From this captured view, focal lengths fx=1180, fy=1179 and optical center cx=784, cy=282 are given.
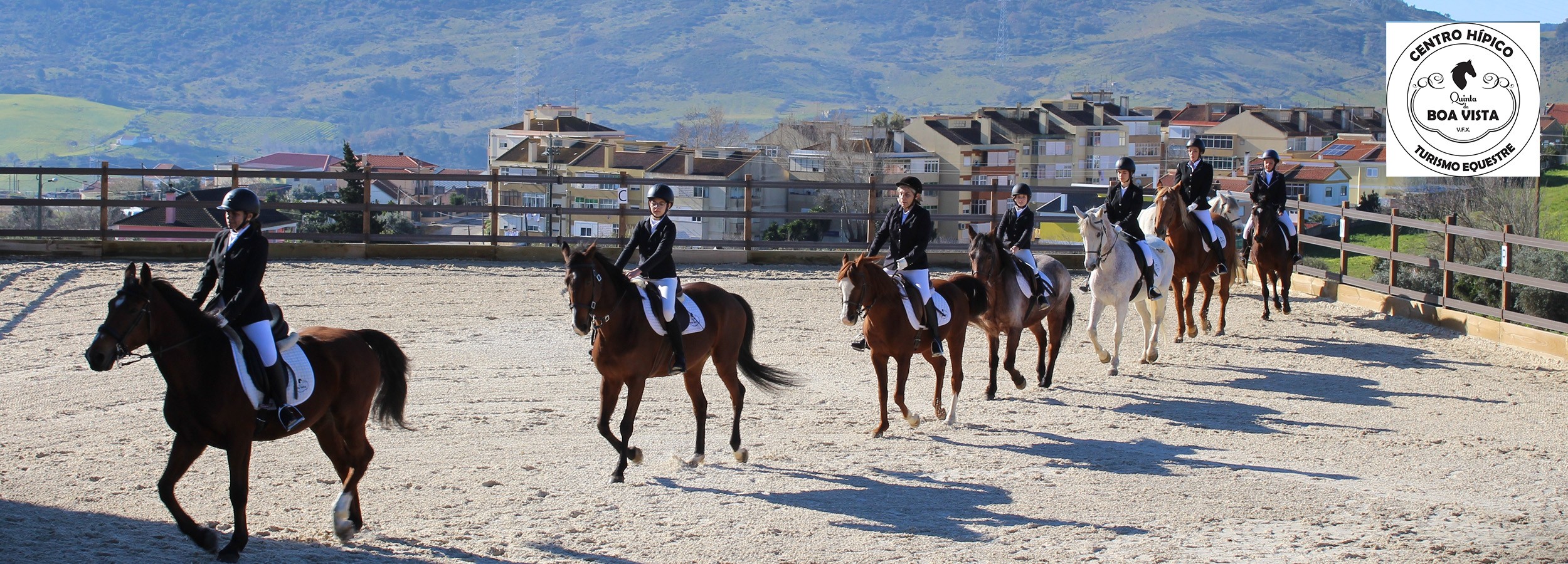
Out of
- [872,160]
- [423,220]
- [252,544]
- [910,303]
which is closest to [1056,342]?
[910,303]

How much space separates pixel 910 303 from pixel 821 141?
6886cm

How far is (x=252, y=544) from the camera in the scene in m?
5.89

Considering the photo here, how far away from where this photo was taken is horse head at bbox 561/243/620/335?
22.4 ft

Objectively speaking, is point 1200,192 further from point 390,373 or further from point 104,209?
point 104,209

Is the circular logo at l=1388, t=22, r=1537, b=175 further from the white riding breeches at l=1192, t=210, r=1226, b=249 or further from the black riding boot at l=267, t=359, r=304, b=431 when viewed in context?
the black riding boot at l=267, t=359, r=304, b=431

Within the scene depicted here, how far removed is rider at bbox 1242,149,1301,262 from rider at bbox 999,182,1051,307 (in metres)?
5.28

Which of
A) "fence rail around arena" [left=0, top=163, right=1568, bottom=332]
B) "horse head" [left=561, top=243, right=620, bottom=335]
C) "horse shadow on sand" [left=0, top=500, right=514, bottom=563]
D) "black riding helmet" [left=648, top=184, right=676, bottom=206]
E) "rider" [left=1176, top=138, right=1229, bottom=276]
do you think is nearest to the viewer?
"horse shadow on sand" [left=0, top=500, right=514, bottom=563]

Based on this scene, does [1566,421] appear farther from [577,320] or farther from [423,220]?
[423,220]

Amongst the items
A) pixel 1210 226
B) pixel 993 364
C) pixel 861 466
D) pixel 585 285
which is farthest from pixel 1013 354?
pixel 1210 226

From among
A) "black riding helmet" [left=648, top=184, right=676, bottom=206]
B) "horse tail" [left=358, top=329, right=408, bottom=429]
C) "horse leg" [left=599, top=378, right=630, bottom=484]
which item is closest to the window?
"black riding helmet" [left=648, top=184, right=676, bottom=206]

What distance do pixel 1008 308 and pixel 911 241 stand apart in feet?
4.69

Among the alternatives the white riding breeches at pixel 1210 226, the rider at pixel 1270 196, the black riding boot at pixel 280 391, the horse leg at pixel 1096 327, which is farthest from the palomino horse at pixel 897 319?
the rider at pixel 1270 196

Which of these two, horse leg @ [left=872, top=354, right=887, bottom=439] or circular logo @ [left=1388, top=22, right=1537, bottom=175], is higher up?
circular logo @ [left=1388, top=22, right=1537, bottom=175]

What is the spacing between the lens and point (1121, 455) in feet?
26.5
